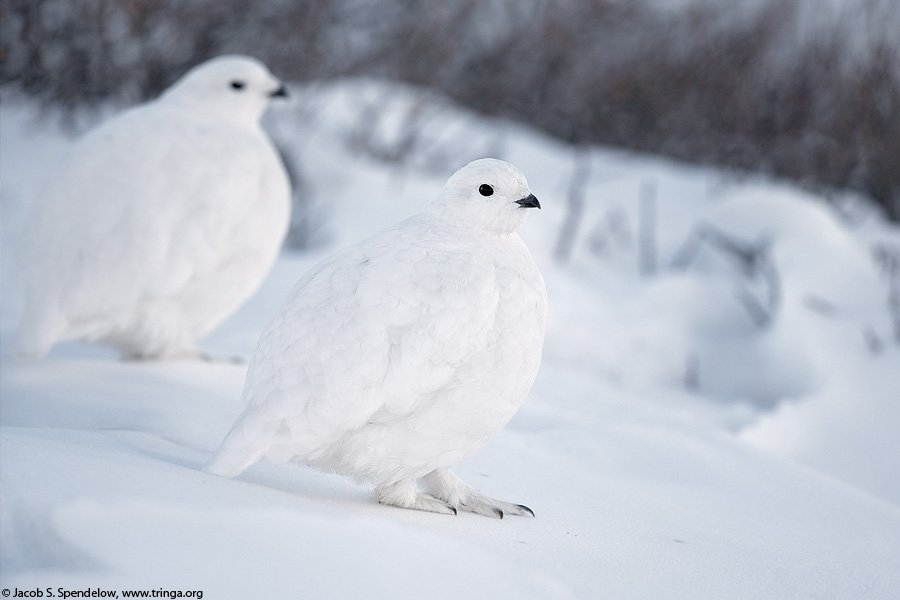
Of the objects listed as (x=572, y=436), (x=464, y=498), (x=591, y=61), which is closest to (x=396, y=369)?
(x=464, y=498)

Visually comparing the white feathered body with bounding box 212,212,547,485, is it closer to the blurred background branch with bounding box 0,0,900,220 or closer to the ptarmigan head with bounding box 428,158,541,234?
the ptarmigan head with bounding box 428,158,541,234

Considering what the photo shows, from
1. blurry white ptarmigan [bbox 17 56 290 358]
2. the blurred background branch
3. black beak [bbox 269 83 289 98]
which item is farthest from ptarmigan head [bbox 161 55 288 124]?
the blurred background branch

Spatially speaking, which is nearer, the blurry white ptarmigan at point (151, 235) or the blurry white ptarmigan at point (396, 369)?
the blurry white ptarmigan at point (396, 369)

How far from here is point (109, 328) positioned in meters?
2.95

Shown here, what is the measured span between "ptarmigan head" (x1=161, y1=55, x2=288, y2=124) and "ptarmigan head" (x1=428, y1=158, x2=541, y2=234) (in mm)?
1940

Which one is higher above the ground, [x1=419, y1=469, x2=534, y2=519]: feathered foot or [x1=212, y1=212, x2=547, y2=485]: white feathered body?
[x1=212, y1=212, x2=547, y2=485]: white feathered body

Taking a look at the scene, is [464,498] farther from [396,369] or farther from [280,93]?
[280,93]

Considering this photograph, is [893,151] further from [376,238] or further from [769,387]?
[376,238]

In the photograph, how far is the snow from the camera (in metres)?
1.45

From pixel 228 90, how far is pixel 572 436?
214cm

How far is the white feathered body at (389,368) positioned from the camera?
1.76 meters

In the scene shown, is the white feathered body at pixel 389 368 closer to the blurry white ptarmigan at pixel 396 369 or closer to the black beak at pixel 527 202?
the blurry white ptarmigan at pixel 396 369

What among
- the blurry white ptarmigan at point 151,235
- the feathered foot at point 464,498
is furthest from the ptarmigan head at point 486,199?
the blurry white ptarmigan at point 151,235

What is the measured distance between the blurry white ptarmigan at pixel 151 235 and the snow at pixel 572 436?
14 centimetres
